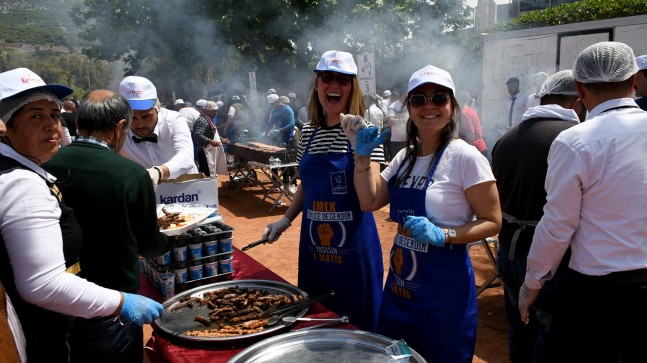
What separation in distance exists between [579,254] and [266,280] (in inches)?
57.2

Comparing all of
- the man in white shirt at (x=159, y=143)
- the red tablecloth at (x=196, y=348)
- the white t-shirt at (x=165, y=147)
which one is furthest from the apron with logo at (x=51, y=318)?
the white t-shirt at (x=165, y=147)

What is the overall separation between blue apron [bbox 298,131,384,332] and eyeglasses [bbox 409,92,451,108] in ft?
1.72

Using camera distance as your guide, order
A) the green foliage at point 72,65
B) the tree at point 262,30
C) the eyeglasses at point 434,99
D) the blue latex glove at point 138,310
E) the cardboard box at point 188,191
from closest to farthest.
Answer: the blue latex glove at point 138,310 < the eyeglasses at point 434,99 < the cardboard box at point 188,191 < the tree at point 262,30 < the green foliage at point 72,65

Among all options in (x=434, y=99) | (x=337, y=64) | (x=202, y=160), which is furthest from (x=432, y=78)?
(x=202, y=160)

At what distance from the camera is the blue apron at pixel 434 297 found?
6.41ft

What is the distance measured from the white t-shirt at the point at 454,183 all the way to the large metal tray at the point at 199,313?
71cm

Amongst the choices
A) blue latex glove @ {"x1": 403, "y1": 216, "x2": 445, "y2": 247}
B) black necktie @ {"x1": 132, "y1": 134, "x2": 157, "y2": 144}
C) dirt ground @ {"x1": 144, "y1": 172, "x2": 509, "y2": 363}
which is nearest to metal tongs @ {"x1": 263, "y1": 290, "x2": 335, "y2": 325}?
blue latex glove @ {"x1": 403, "y1": 216, "x2": 445, "y2": 247}

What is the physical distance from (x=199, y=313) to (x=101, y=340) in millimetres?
420

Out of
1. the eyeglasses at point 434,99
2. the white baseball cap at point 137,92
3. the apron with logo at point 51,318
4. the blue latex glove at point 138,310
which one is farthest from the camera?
the white baseball cap at point 137,92

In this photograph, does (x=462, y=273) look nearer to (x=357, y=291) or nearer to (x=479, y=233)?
(x=479, y=233)

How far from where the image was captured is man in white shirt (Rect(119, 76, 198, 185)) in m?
2.94

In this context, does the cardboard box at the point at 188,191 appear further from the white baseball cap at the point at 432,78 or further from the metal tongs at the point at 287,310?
the white baseball cap at the point at 432,78

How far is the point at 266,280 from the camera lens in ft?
7.84

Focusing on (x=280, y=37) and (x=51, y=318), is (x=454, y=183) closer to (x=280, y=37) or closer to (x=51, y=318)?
(x=51, y=318)
